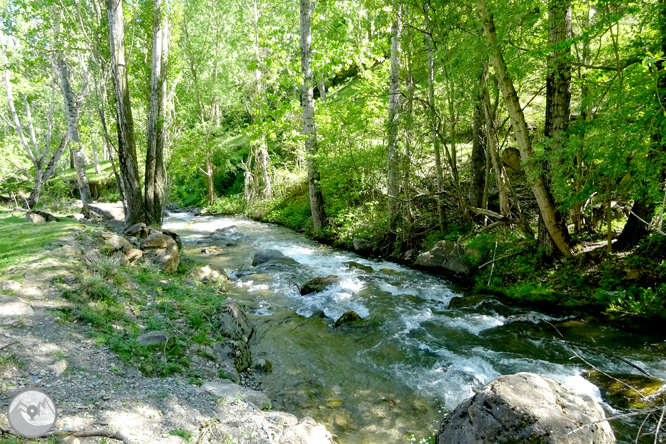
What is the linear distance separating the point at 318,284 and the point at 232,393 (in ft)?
15.8

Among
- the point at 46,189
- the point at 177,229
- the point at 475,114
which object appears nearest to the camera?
the point at 475,114

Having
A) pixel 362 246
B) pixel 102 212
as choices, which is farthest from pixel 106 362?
pixel 102 212

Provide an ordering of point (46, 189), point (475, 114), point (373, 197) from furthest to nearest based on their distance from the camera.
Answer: point (46, 189) → point (373, 197) → point (475, 114)

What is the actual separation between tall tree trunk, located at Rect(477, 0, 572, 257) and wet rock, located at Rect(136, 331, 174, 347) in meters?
6.55

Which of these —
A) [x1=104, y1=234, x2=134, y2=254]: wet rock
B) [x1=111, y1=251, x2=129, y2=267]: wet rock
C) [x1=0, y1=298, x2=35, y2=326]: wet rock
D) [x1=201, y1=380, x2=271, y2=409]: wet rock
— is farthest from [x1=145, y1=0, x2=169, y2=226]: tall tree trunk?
[x1=201, y1=380, x2=271, y2=409]: wet rock

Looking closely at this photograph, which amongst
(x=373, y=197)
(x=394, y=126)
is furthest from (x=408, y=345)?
(x=373, y=197)

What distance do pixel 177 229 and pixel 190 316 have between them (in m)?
12.2

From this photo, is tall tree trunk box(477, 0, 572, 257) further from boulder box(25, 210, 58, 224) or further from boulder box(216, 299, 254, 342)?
boulder box(25, 210, 58, 224)

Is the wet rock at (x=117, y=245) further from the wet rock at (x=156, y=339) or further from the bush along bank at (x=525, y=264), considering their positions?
the bush along bank at (x=525, y=264)

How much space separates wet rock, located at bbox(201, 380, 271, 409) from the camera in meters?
3.98

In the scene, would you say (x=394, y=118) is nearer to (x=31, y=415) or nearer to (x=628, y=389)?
(x=628, y=389)

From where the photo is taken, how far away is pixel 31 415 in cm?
264

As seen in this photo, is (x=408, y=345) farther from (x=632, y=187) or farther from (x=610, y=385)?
(x=632, y=187)

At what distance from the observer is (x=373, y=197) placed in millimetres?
12820
